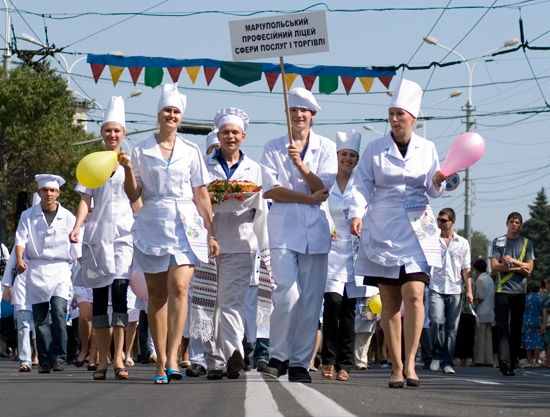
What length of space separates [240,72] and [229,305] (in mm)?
13284

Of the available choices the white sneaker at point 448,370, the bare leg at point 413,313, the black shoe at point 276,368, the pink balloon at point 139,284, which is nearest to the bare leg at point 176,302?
Result: the black shoe at point 276,368

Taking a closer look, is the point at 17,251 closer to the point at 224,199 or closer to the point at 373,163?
the point at 224,199

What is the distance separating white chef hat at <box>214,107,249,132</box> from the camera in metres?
10.5

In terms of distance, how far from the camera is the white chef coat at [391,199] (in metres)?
9.64

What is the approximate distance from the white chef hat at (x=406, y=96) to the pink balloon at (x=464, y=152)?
54 cm

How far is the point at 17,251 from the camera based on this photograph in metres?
13.3

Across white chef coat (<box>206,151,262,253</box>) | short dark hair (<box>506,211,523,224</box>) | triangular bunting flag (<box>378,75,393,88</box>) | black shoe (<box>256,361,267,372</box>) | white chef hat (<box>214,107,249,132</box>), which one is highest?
triangular bunting flag (<box>378,75,393,88</box>)

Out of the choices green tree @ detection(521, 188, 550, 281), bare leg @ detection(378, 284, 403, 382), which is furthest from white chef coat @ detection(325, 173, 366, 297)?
green tree @ detection(521, 188, 550, 281)

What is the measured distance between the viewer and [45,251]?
44.5 feet

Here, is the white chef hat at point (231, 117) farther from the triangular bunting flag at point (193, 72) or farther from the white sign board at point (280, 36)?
the triangular bunting flag at point (193, 72)

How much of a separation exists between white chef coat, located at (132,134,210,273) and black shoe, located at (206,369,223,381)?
3.28 ft

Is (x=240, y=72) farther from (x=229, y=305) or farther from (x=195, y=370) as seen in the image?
(x=229, y=305)

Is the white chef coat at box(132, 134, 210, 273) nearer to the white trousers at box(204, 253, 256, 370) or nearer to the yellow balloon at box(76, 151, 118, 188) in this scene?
the yellow balloon at box(76, 151, 118, 188)

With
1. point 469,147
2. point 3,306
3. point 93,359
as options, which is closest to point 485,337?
point 3,306
